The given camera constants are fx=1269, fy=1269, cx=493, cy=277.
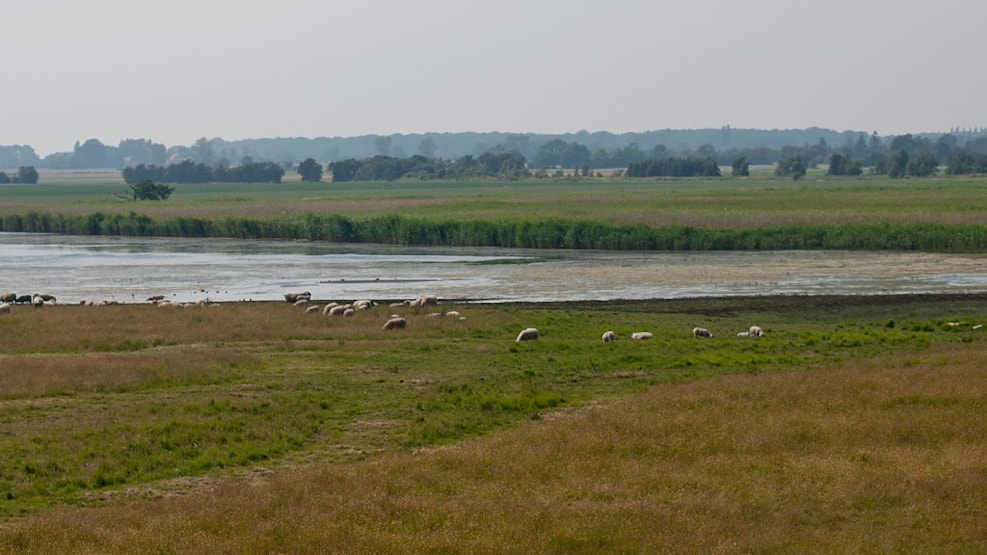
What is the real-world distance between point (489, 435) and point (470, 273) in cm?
3527

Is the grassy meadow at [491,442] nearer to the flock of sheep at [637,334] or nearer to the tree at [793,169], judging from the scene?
the flock of sheep at [637,334]

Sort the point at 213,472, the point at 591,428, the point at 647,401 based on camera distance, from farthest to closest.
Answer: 1. the point at 647,401
2. the point at 591,428
3. the point at 213,472

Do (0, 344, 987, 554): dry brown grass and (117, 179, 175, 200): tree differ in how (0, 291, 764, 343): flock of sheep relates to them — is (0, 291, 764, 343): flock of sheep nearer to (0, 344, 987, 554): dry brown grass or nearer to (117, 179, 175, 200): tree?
(0, 344, 987, 554): dry brown grass

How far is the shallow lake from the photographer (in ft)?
151

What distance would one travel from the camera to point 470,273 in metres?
54.8

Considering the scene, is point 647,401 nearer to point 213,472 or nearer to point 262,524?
point 213,472

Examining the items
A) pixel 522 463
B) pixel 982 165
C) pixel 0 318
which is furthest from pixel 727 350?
pixel 982 165

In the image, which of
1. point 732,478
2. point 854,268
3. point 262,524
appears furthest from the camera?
point 854,268

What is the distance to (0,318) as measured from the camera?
35.8 m

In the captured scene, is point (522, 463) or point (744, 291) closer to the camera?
point (522, 463)

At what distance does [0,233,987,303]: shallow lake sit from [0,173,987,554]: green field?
33.1 feet

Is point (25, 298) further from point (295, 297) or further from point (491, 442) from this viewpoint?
point (491, 442)

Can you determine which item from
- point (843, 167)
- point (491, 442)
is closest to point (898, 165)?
point (843, 167)

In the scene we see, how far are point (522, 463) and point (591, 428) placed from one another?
2.46 meters
